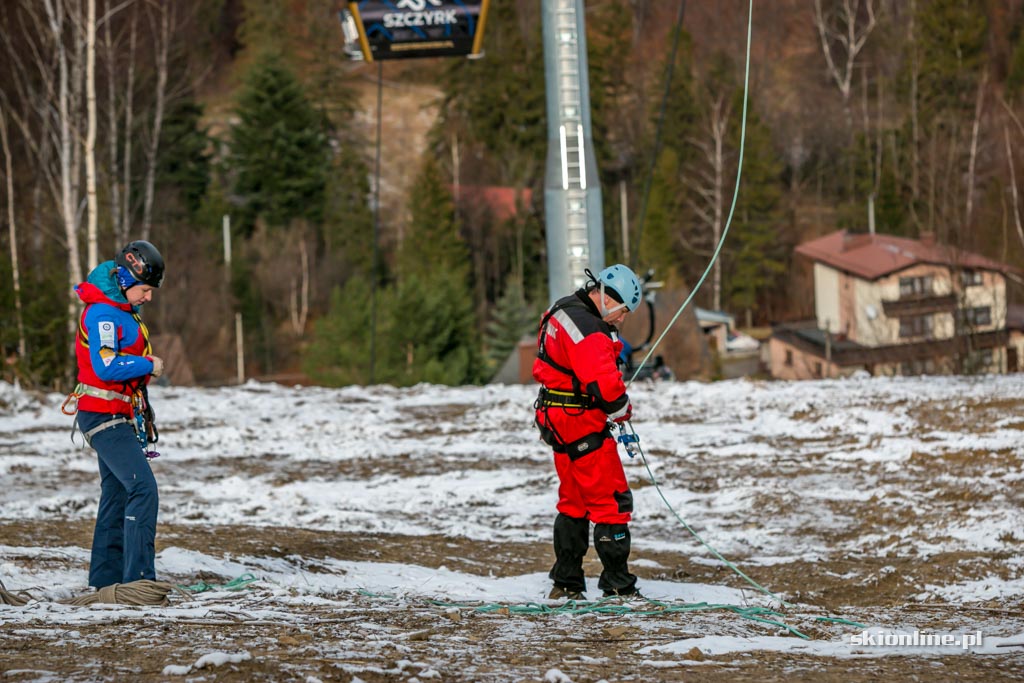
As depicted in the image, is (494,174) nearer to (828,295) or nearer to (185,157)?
(185,157)

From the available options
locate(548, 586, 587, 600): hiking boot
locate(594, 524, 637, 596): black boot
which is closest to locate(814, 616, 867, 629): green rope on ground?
locate(594, 524, 637, 596): black boot

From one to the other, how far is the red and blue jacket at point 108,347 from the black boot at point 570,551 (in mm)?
2428

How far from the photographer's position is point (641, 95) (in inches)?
2844

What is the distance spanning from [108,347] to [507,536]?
4.06 metres

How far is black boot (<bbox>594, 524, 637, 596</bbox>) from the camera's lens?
7.08 meters

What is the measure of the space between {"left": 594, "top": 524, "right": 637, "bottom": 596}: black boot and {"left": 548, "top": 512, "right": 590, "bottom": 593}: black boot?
92mm

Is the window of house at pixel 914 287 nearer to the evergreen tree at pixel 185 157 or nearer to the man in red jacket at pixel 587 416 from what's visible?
the evergreen tree at pixel 185 157

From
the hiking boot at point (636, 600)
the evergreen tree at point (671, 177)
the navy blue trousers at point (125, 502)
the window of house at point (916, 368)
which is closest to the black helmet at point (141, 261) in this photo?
the navy blue trousers at point (125, 502)

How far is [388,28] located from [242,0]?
72.0 metres

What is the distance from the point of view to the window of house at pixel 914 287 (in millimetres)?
46250

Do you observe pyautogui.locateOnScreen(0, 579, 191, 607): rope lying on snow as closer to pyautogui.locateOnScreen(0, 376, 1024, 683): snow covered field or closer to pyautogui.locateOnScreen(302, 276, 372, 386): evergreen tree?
pyautogui.locateOnScreen(0, 376, 1024, 683): snow covered field

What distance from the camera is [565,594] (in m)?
7.21

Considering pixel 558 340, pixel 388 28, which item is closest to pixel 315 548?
pixel 558 340

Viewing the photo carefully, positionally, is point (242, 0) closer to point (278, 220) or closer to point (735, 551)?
point (278, 220)
